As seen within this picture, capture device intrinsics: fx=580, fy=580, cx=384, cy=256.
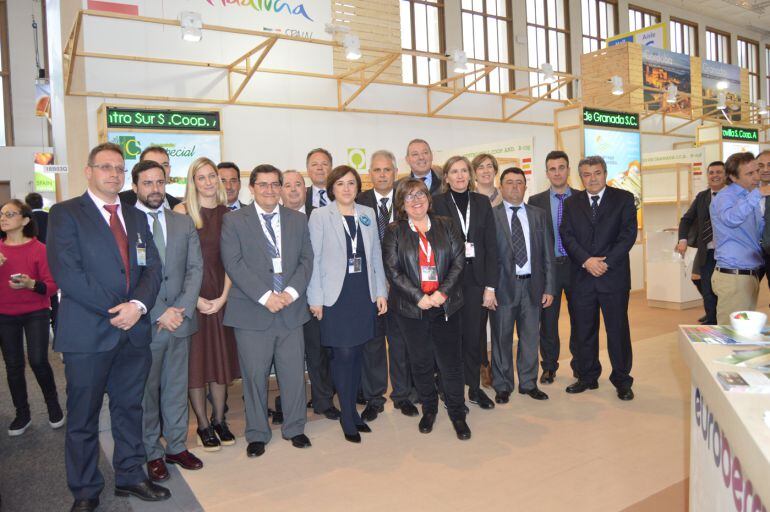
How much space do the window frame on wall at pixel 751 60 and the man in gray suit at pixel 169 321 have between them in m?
22.0

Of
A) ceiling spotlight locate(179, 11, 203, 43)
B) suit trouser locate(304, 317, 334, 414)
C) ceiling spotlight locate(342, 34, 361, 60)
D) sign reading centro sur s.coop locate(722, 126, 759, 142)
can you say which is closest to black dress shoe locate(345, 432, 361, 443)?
suit trouser locate(304, 317, 334, 414)

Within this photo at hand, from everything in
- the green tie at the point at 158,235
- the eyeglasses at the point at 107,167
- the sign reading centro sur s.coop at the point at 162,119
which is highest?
the sign reading centro sur s.coop at the point at 162,119

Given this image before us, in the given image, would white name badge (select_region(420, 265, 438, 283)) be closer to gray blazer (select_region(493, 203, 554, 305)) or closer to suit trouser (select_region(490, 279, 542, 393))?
gray blazer (select_region(493, 203, 554, 305))

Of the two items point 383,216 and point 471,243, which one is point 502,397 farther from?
point 383,216

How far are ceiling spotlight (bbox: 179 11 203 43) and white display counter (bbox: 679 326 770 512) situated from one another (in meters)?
5.33

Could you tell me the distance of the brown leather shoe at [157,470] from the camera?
9.53ft

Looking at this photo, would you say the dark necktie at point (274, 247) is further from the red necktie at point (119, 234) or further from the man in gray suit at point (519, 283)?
the man in gray suit at point (519, 283)

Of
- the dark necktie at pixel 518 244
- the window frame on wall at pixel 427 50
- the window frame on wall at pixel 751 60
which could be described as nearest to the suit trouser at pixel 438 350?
the dark necktie at pixel 518 244

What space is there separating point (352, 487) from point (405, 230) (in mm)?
1411

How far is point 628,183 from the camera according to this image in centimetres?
861

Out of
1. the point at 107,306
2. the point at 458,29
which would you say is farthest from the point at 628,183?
the point at 107,306

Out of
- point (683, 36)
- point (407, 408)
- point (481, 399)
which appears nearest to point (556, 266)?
point (481, 399)

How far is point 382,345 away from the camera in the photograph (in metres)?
3.84

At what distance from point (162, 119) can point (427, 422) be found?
4.98m
